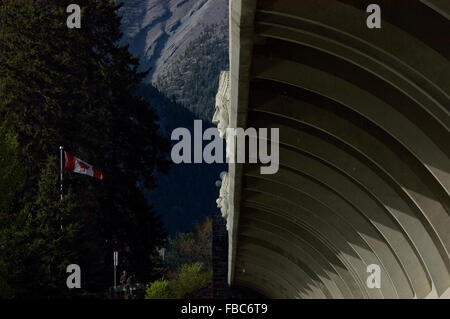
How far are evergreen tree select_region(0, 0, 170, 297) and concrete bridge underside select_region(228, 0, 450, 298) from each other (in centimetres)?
3169

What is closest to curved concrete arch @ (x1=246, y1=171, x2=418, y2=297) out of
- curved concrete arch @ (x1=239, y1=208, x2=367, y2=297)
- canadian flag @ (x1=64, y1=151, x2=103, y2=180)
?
curved concrete arch @ (x1=239, y1=208, x2=367, y2=297)

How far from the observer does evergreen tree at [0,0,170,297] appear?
54500mm

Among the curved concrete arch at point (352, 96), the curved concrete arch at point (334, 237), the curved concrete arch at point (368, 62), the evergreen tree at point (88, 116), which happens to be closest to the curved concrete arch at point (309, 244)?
the curved concrete arch at point (334, 237)

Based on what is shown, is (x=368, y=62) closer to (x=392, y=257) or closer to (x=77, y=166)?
(x=392, y=257)

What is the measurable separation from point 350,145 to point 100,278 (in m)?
36.2

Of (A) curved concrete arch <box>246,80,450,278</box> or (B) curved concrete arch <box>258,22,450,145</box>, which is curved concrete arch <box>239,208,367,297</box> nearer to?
(A) curved concrete arch <box>246,80,450,278</box>

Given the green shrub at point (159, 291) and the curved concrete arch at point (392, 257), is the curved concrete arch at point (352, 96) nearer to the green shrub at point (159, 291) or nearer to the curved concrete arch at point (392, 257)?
the curved concrete arch at point (392, 257)

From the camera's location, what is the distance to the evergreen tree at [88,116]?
54.5 metres

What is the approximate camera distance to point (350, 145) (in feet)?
40.6

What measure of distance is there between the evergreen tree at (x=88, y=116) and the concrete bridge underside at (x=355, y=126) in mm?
31689

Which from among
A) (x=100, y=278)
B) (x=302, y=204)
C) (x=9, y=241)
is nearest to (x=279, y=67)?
(x=302, y=204)

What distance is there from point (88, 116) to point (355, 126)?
158ft
